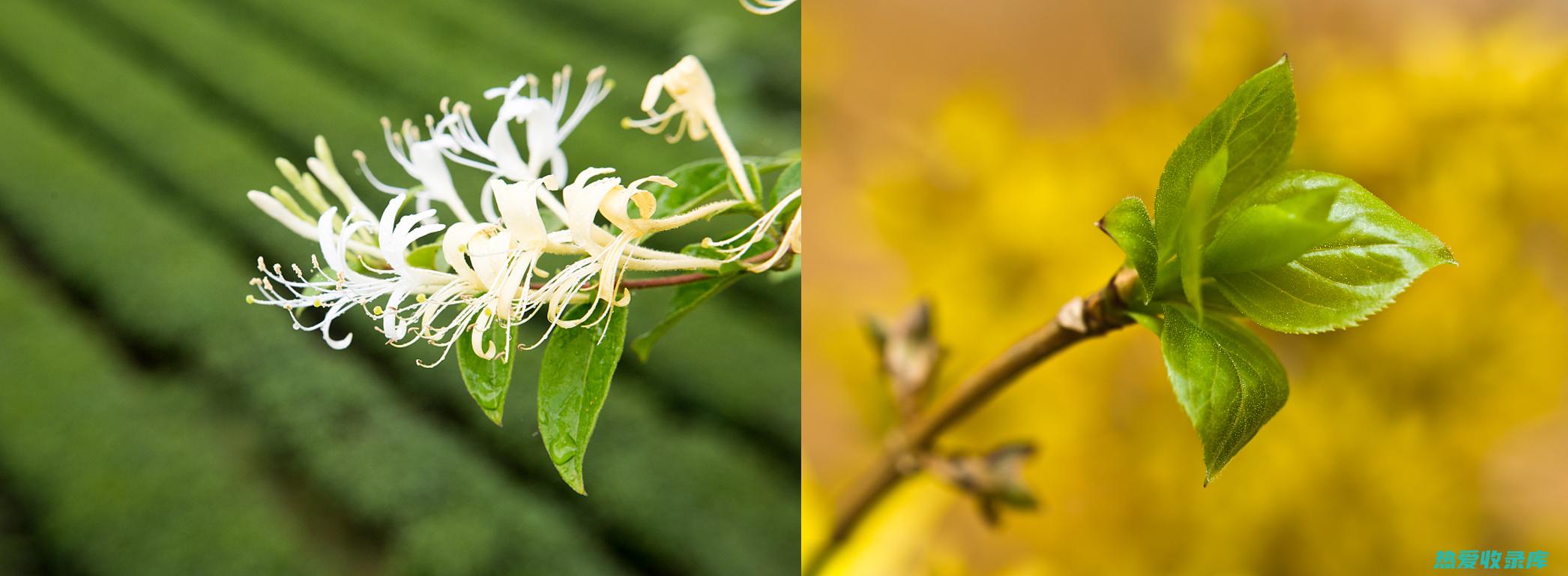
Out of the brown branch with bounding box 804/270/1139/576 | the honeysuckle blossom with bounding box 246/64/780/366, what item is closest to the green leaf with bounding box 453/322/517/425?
the honeysuckle blossom with bounding box 246/64/780/366

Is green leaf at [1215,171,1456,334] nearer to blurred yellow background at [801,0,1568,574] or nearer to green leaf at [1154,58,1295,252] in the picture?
green leaf at [1154,58,1295,252]

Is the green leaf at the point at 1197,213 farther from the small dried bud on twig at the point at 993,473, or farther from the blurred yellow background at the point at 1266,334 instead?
the blurred yellow background at the point at 1266,334

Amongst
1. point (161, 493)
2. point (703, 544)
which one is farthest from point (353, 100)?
point (703, 544)

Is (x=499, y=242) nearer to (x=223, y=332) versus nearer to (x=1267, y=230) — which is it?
(x=1267, y=230)

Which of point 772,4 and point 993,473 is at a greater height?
point 772,4

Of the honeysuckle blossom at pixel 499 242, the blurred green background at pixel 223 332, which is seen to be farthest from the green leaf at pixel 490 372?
the blurred green background at pixel 223 332

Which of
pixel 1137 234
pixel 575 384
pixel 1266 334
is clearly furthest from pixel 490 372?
pixel 1266 334
